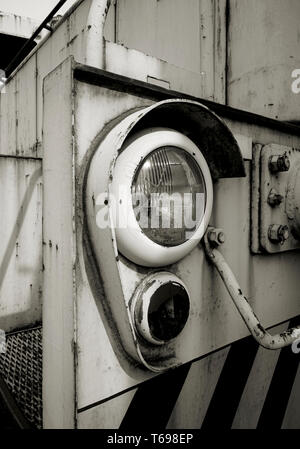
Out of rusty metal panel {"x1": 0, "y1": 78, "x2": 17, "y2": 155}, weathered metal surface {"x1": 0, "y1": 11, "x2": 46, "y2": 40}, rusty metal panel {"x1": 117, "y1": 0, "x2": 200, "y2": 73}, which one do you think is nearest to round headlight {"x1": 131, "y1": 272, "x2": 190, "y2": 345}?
rusty metal panel {"x1": 117, "y1": 0, "x2": 200, "y2": 73}

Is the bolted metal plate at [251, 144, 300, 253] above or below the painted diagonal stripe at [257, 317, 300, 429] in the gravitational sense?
above

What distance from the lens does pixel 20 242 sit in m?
1.95

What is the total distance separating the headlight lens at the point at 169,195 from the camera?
2.24 feet

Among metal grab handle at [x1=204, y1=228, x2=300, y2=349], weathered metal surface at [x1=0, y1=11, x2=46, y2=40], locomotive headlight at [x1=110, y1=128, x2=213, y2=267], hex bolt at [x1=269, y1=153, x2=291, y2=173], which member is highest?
weathered metal surface at [x1=0, y1=11, x2=46, y2=40]

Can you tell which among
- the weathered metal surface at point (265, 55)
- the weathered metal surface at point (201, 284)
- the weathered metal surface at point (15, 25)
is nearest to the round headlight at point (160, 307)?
the weathered metal surface at point (201, 284)

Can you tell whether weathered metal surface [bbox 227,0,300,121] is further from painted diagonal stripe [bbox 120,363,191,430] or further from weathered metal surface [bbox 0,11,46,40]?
weathered metal surface [bbox 0,11,46,40]

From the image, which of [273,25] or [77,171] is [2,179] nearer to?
[77,171]

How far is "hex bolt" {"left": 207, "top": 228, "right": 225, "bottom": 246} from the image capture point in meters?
0.87

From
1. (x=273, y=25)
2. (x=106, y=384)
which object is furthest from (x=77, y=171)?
(x=273, y=25)

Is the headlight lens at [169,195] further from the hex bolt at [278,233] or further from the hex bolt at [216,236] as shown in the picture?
the hex bolt at [278,233]

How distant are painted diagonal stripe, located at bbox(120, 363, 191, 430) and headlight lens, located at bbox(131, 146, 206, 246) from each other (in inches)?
17.0

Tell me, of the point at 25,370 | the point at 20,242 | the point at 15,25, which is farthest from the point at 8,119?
the point at 25,370

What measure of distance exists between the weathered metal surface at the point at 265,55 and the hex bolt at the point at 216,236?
72cm

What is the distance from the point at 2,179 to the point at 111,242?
1541 millimetres
